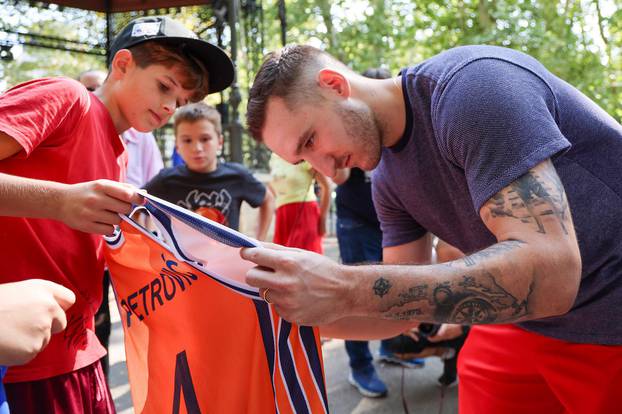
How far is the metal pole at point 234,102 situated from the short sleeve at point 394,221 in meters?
5.95

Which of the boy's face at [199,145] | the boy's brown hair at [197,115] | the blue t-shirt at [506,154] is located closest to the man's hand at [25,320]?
the blue t-shirt at [506,154]

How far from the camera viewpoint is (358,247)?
172 inches

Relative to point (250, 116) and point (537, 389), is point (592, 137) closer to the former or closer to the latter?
point (537, 389)

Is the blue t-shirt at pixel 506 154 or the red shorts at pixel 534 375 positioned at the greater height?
the blue t-shirt at pixel 506 154

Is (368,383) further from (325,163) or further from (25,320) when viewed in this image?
(25,320)

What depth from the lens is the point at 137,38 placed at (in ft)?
6.86

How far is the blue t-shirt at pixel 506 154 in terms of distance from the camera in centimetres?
142

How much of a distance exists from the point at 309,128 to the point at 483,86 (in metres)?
0.65

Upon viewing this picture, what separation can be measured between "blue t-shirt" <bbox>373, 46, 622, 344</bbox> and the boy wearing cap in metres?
0.87

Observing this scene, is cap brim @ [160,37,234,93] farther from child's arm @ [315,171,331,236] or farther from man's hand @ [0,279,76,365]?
child's arm @ [315,171,331,236]

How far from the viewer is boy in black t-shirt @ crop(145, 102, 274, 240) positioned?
151 inches

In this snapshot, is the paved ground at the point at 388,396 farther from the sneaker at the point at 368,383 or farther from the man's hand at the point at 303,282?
the man's hand at the point at 303,282

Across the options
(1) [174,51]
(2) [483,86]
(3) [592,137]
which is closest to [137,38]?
(1) [174,51]

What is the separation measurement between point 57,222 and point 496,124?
52.3 inches
